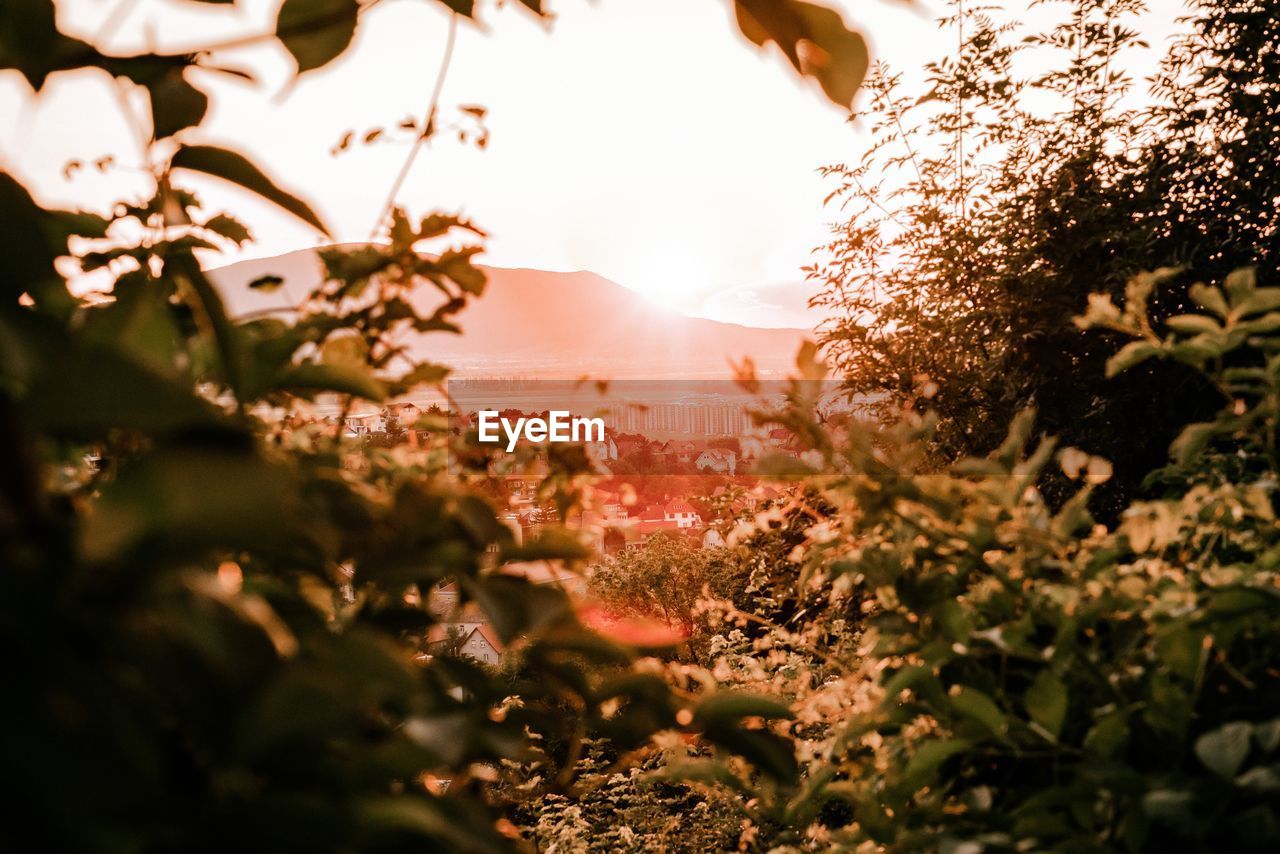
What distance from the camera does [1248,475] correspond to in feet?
4.00

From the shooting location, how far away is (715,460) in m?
6.52

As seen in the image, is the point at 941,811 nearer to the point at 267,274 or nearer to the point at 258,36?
the point at 258,36

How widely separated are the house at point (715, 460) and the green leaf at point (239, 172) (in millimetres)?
5281

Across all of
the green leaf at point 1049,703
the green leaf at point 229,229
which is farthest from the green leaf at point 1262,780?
the green leaf at point 229,229

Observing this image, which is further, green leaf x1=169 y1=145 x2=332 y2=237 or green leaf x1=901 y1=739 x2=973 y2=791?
green leaf x1=901 y1=739 x2=973 y2=791

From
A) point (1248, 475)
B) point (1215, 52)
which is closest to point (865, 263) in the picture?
point (1215, 52)

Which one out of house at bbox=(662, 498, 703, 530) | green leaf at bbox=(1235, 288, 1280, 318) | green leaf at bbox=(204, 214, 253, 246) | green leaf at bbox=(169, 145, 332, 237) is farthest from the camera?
house at bbox=(662, 498, 703, 530)

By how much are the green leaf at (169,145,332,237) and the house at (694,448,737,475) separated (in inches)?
208

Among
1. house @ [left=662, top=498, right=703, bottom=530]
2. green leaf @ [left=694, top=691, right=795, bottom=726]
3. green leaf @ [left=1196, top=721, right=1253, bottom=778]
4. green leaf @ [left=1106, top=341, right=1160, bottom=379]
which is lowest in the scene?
house @ [left=662, top=498, right=703, bottom=530]

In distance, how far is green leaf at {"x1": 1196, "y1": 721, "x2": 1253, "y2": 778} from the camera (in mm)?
631

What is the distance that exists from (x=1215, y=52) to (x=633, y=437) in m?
4.37

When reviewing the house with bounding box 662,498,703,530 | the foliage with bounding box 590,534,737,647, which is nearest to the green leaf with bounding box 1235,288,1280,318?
the house with bounding box 662,498,703,530

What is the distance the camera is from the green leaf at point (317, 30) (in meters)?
0.50

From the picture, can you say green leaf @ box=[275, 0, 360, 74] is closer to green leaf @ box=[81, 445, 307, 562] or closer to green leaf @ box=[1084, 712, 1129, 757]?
green leaf @ box=[81, 445, 307, 562]
